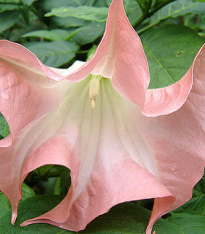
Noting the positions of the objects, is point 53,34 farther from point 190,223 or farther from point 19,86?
point 190,223

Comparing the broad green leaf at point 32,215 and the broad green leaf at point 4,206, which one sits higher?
the broad green leaf at point 32,215

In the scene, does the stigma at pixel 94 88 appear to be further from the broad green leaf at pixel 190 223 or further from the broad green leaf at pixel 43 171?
the broad green leaf at pixel 190 223

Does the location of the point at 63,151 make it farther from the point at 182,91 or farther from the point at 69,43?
the point at 69,43

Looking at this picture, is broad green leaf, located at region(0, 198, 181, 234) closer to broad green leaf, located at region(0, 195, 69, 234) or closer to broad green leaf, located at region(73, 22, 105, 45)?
broad green leaf, located at region(0, 195, 69, 234)

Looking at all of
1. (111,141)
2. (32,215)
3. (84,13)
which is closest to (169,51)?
(84,13)

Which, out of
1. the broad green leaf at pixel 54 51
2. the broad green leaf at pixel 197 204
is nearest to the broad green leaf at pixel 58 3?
the broad green leaf at pixel 54 51

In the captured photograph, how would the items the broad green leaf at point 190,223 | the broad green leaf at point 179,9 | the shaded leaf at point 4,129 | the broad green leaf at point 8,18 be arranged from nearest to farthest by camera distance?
the broad green leaf at point 190,223 < the shaded leaf at point 4,129 < the broad green leaf at point 179,9 < the broad green leaf at point 8,18
